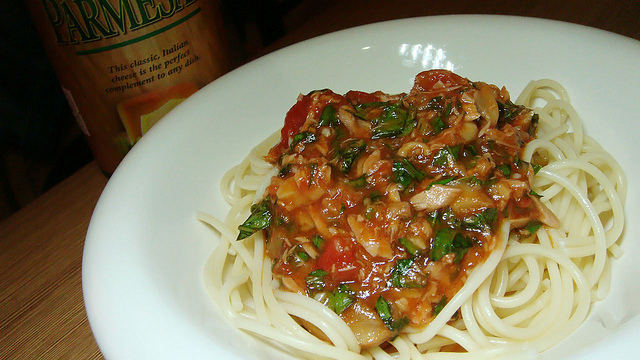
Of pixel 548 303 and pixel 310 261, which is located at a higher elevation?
pixel 310 261

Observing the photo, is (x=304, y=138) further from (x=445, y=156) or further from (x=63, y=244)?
(x=63, y=244)

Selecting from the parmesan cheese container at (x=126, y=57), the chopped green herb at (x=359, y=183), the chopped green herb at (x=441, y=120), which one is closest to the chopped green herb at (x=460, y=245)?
the chopped green herb at (x=359, y=183)

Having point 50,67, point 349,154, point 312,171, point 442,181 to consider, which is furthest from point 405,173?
point 50,67

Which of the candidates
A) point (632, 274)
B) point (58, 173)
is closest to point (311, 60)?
point (632, 274)

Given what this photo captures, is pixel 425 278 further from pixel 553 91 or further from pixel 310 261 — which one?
pixel 553 91

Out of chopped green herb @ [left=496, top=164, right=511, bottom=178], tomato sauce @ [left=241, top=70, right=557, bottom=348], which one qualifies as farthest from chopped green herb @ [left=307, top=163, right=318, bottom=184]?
chopped green herb @ [left=496, top=164, right=511, bottom=178]

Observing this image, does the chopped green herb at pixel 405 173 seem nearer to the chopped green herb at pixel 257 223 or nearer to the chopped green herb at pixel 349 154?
the chopped green herb at pixel 349 154
